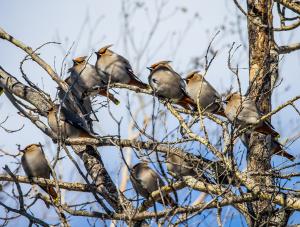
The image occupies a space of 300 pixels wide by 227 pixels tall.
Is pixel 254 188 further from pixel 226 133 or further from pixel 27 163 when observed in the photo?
pixel 27 163

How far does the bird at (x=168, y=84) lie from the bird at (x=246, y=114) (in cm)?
68

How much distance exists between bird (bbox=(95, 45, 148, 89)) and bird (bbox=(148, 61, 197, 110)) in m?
0.35

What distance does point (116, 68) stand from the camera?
8.77 m

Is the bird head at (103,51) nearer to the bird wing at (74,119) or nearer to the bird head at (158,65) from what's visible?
the bird head at (158,65)

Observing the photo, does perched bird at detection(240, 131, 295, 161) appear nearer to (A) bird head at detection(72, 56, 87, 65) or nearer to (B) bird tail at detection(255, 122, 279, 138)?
(B) bird tail at detection(255, 122, 279, 138)

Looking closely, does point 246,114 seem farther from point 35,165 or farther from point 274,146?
point 35,165

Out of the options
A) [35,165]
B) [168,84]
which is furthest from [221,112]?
[35,165]

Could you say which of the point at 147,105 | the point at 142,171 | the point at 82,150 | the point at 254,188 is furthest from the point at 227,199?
the point at 147,105

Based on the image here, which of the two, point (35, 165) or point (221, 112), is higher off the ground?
point (221, 112)

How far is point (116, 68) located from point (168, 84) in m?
0.93

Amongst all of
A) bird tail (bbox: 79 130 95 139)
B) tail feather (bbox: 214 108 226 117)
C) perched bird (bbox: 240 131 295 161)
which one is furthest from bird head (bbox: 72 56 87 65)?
perched bird (bbox: 240 131 295 161)

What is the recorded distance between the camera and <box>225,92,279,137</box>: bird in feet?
24.0

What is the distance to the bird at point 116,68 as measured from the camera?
8742mm

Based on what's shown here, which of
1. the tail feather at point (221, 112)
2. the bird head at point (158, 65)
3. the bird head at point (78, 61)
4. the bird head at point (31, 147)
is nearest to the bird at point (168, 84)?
the bird head at point (158, 65)
